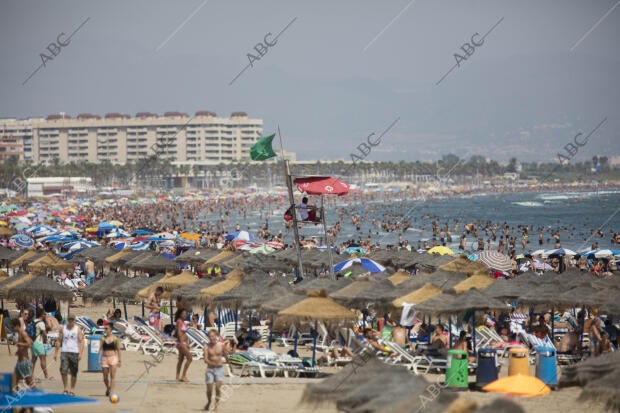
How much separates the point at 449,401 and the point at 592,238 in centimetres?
6109

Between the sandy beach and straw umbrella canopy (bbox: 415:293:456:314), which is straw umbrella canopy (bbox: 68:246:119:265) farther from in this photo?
straw umbrella canopy (bbox: 415:293:456:314)

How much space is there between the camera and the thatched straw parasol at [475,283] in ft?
58.8

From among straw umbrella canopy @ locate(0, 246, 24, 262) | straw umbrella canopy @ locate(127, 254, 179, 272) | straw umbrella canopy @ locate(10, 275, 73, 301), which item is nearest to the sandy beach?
straw umbrella canopy @ locate(10, 275, 73, 301)

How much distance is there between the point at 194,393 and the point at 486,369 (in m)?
3.92

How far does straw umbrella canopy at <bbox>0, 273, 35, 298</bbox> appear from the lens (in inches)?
784

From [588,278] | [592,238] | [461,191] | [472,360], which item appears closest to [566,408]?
[472,360]

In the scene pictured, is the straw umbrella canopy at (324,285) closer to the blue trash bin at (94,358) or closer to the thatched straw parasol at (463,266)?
the thatched straw parasol at (463,266)

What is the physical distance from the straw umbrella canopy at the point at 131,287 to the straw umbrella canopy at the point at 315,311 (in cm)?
627

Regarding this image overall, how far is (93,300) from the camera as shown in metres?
21.3

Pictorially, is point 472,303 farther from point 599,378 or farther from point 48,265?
point 48,265

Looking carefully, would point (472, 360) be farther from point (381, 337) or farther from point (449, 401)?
point (449, 401)

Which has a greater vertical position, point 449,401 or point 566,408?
point 449,401

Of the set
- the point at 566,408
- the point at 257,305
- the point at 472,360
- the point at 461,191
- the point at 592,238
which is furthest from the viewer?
the point at 461,191

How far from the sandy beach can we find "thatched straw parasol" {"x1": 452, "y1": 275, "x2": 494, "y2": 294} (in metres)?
2.02
